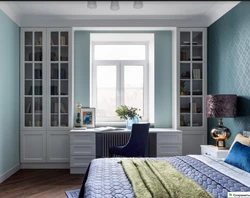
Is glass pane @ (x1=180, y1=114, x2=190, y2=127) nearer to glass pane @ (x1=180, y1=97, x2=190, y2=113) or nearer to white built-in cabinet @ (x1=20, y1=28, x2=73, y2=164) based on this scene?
glass pane @ (x1=180, y1=97, x2=190, y2=113)

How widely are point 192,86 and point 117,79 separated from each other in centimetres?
150

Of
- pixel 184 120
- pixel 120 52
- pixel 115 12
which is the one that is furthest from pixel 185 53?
pixel 115 12

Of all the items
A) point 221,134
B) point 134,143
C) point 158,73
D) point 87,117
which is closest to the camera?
point 221,134

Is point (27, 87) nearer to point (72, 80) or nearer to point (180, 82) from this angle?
point (72, 80)

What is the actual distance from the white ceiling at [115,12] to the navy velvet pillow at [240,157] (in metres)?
2.34

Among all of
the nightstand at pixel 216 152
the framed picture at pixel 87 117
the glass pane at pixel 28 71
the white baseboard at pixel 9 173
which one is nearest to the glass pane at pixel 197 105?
the nightstand at pixel 216 152

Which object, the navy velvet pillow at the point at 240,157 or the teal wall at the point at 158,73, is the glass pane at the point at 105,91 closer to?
the teal wall at the point at 158,73

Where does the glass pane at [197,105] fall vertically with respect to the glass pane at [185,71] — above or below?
below

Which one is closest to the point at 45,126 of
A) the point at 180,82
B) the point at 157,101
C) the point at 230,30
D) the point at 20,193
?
the point at 20,193

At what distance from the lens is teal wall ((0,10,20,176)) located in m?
4.37

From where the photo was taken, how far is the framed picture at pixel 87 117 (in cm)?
541

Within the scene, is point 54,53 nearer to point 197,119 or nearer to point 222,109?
point 197,119

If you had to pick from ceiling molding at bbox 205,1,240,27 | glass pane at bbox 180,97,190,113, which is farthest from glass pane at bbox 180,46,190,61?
glass pane at bbox 180,97,190,113

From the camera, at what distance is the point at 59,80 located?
208 inches
